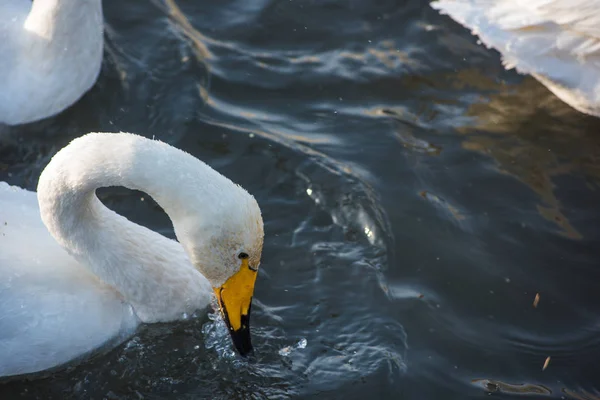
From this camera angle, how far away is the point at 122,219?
525cm

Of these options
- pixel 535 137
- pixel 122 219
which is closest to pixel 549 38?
pixel 535 137

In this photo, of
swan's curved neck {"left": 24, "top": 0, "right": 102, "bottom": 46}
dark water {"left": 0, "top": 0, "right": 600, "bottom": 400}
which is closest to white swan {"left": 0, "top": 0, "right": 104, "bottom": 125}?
swan's curved neck {"left": 24, "top": 0, "right": 102, "bottom": 46}

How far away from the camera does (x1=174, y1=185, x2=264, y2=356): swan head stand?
4.16 meters

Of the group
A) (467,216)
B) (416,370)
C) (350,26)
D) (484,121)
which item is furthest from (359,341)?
(350,26)

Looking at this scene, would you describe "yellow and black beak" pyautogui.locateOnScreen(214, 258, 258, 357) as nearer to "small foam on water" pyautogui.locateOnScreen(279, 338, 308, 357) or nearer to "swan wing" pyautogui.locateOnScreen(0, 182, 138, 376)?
"small foam on water" pyautogui.locateOnScreen(279, 338, 308, 357)

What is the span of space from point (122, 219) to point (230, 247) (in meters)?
1.18

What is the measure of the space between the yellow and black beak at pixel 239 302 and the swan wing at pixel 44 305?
82cm

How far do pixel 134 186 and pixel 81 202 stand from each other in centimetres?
54

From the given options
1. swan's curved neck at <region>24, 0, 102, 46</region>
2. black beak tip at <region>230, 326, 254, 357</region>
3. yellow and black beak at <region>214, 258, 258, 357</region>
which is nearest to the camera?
yellow and black beak at <region>214, 258, 258, 357</region>

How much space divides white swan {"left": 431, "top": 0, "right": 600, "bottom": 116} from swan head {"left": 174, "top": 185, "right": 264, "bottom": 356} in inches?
131

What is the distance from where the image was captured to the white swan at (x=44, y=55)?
21.2ft

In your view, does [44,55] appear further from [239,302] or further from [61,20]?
[239,302]

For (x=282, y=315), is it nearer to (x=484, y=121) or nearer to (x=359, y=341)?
(x=359, y=341)

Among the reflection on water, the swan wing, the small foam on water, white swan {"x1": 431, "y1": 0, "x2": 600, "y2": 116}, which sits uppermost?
white swan {"x1": 431, "y1": 0, "x2": 600, "y2": 116}
